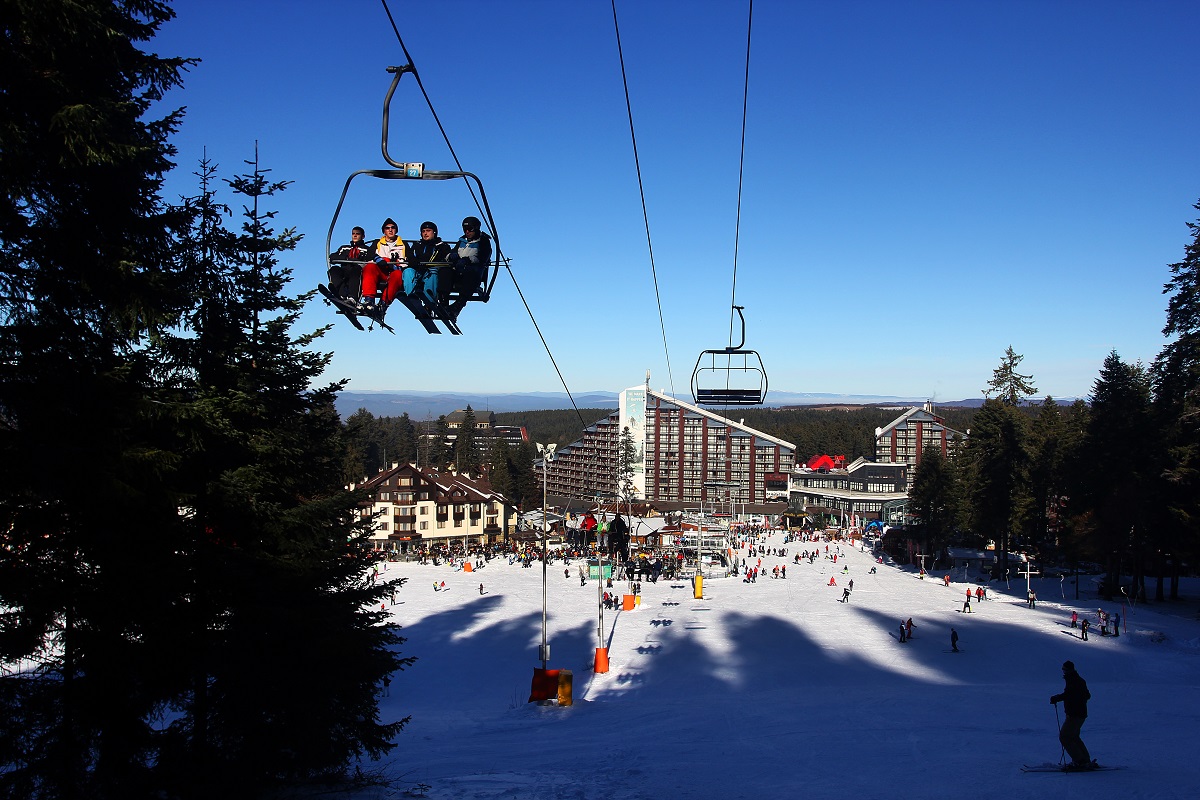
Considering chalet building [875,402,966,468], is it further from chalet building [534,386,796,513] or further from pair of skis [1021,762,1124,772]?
pair of skis [1021,762,1124,772]

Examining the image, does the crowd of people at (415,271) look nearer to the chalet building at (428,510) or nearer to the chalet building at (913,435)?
the chalet building at (428,510)

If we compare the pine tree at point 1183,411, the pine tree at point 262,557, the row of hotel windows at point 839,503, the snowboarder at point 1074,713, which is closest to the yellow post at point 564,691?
the pine tree at point 262,557

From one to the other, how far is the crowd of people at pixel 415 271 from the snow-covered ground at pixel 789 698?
23.3 ft

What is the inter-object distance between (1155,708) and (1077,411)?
43267 millimetres

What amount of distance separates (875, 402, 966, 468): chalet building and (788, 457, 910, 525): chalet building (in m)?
8.18

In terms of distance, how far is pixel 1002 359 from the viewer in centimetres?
8194

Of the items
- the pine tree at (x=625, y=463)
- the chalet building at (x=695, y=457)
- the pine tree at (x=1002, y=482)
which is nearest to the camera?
the pine tree at (x=1002, y=482)

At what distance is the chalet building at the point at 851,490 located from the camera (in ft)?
375

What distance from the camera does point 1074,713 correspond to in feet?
40.4

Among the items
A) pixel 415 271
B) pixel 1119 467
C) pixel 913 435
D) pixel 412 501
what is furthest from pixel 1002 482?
pixel 913 435

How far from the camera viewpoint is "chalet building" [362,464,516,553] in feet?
252

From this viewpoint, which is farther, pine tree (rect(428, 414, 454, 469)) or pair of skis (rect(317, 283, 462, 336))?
pine tree (rect(428, 414, 454, 469))

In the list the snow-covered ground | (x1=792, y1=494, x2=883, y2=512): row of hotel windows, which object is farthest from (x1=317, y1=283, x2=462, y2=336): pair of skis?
(x1=792, y1=494, x2=883, y2=512): row of hotel windows

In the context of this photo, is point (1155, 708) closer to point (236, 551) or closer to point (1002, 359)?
point (236, 551)
